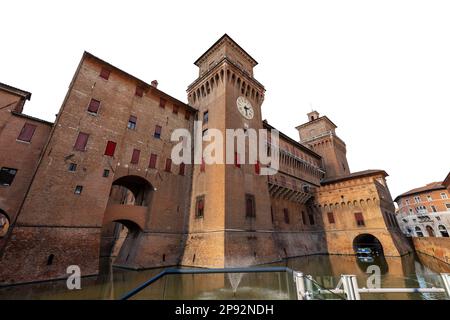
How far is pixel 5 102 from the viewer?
555 inches

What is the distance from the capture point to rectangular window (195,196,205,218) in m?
17.6

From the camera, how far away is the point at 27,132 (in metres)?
14.2

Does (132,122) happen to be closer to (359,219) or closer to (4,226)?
(4,226)

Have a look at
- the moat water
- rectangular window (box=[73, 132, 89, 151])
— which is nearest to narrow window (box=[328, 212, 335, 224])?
the moat water

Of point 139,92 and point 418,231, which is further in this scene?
point 418,231

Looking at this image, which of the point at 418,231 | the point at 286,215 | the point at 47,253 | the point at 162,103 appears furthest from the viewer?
the point at 418,231

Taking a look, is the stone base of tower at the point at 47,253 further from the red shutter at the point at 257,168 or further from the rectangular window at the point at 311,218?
the rectangular window at the point at 311,218

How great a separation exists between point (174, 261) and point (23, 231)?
33.0 ft

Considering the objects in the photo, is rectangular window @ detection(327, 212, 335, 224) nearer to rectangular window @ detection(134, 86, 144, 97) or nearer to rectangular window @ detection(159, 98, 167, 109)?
rectangular window @ detection(159, 98, 167, 109)

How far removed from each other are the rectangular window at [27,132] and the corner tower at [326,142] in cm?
3737

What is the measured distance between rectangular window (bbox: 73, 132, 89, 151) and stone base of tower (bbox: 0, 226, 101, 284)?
5344mm

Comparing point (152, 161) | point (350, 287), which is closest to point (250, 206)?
point (152, 161)

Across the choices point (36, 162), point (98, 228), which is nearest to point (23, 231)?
point (98, 228)

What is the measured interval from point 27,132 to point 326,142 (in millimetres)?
39137
